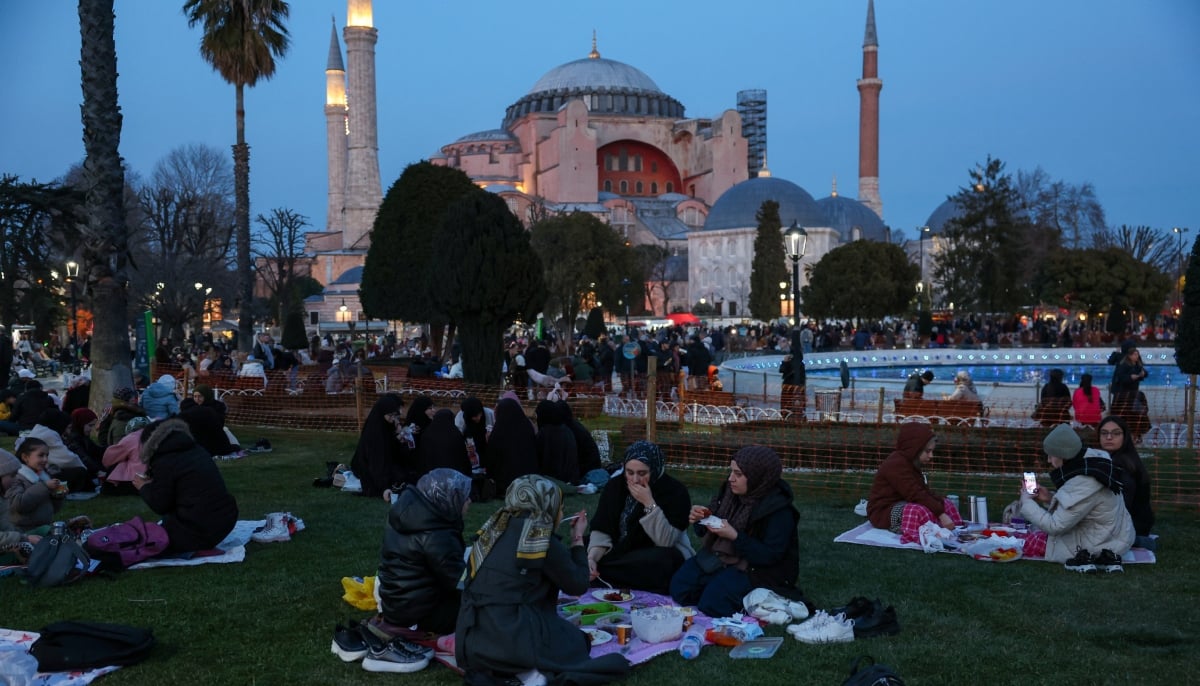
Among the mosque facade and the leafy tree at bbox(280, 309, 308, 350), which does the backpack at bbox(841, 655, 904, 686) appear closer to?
the leafy tree at bbox(280, 309, 308, 350)

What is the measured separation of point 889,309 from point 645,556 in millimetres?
35694

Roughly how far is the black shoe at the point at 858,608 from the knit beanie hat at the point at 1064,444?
1630mm

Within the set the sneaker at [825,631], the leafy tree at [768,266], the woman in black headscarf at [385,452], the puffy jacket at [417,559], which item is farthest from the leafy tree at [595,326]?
the puffy jacket at [417,559]

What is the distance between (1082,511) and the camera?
5.65 metres

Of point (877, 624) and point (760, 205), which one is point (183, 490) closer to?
point (877, 624)

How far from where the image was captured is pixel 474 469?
332 inches

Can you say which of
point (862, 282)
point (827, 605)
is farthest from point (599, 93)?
point (827, 605)

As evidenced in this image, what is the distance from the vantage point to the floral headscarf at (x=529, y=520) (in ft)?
12.9

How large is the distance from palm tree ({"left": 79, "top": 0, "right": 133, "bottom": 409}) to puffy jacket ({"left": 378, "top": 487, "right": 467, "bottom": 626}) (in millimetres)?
8438

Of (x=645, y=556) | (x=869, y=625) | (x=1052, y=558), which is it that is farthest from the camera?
(x=1052, y=558)

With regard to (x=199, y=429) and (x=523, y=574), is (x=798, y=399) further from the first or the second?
(x=523, y=574)

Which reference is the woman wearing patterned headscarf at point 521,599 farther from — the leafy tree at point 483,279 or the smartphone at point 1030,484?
the leafy tree at point 483,279

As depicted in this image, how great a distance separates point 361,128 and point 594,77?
95.4 feet

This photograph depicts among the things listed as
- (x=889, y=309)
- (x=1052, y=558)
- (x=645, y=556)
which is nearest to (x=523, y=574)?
(x=645, y=556)
